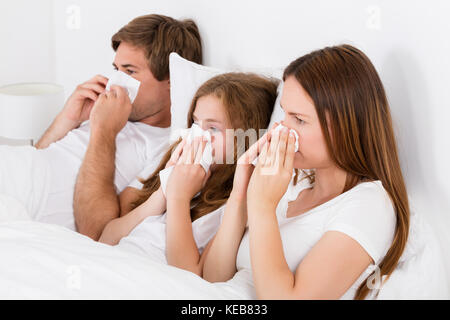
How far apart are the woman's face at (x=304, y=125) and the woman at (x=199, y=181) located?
387mm

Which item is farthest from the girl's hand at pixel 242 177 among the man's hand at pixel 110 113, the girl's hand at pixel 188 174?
the man's hand at pixel 110 113

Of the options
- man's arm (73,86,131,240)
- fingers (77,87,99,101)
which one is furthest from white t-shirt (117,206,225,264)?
fingers (77,87,99,101)

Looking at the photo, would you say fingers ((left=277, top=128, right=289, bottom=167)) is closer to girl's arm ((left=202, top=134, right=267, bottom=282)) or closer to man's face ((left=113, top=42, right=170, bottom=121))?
girl's arm ((left=202, top=134, right=267, bottom=282))

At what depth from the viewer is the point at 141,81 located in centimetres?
217

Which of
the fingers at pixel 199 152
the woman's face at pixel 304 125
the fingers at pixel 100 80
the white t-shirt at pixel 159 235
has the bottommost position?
the white t-shirt at pixel 159 235

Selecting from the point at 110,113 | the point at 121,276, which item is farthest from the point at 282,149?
the point at 110,113

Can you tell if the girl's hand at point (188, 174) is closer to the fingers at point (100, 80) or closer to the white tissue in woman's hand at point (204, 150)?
the white tissue in woman's hand at point (204, 150)

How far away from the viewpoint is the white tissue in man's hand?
2.04 m

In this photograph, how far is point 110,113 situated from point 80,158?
20 centimetres

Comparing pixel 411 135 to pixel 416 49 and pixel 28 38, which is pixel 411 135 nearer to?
pixel 416 49

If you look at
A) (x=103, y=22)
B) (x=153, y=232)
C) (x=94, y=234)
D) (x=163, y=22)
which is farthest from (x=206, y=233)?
(x=103, y=22)

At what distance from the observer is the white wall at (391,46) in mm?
1105

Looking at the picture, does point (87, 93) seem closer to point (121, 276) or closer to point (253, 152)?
point (253, 152)

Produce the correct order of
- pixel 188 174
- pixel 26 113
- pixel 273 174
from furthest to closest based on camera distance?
pixel 26 113, pixel 188 174, pixel 273 174
